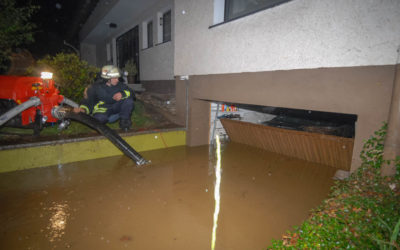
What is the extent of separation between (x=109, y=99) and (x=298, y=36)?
173 inches

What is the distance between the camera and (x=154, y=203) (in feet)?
10.3

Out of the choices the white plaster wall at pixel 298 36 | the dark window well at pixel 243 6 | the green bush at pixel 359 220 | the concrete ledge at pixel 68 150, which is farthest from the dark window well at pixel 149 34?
the green bush at pixel 359 220

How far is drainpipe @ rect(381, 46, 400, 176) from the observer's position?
7.93 ft

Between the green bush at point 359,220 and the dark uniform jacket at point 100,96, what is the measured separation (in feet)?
15.7

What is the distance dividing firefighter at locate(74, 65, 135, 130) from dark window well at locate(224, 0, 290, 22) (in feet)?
10.0

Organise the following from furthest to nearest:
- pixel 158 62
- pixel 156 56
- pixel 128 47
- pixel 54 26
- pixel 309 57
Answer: pixel 54 26 < pixel 128 47 < pixel 156 56 < pixel 158 62 < pixel 309 57

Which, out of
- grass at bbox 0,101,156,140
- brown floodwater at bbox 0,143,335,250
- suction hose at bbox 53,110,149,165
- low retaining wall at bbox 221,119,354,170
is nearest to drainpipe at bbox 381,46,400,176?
brown floodwater at bbox 0,143,335,250

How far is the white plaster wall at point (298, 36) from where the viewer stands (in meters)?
2.65

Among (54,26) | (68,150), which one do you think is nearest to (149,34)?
(68,150)

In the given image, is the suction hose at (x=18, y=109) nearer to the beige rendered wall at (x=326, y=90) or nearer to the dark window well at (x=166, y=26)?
the beige rendered wall at (x=326, y=90)

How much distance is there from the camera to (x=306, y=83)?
3.46 m

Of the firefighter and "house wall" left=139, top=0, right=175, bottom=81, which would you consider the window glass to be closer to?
"house wall" left=139, top=0, right=175, bottom=81

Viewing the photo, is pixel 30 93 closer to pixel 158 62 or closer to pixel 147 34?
pixel 158 62

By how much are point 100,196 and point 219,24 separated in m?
4.33
